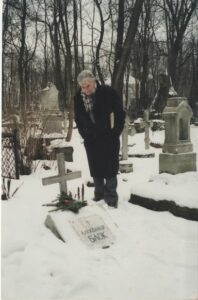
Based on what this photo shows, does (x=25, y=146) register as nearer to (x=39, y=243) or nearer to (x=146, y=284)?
(x=39, y=243)

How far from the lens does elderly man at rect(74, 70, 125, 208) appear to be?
485cm

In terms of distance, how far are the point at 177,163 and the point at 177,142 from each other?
1.21 ft

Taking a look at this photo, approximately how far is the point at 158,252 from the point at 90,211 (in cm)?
90

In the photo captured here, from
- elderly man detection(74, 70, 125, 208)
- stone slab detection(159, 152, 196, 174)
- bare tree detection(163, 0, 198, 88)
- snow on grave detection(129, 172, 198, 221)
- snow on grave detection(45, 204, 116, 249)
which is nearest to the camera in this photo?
snow on grave detection(45, 204, 116, 249)

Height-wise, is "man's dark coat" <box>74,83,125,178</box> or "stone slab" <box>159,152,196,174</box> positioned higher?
"man's dark coat" <box>74,83,125,178</box>

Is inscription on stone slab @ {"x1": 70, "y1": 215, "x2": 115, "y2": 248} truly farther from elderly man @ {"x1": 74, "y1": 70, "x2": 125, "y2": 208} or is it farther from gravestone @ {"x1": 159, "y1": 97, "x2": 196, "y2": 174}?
gravestone @ {"x1": 159, "y1": 97, "x2": 196, "y2": 174}

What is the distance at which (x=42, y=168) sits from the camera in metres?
8.15

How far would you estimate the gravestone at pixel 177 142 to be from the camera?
6.45m

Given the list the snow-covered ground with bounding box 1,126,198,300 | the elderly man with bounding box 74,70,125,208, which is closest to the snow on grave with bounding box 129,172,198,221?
the snow-covered ground with bounding box 1,126,198,300

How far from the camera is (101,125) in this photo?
487cm

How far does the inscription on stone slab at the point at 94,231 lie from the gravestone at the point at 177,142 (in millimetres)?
2674

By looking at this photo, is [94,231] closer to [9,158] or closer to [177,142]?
[177,142]

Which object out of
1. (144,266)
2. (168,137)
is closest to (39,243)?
(144,266)

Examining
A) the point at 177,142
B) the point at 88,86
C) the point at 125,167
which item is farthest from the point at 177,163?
the point at 88,86
